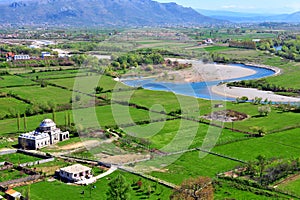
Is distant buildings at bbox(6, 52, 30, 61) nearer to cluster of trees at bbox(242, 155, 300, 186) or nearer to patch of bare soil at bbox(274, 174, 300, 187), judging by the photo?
cluster of trees at bbox(242, 155, 300, 186)

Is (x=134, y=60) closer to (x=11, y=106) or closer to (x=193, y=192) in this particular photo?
(x=11, y=106)

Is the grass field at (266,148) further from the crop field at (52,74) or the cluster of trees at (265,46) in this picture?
the cluster of trees at (265,46)

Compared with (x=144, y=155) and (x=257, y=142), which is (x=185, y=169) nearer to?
(x=144, y=155)

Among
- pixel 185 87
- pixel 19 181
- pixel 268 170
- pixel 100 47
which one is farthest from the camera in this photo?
pixel 100 47

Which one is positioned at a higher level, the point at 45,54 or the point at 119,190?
the point at 45,54

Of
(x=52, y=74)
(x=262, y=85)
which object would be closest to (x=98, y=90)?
(x=52, y=74)

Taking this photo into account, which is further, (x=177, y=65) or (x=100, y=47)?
(x=100, y=47)
